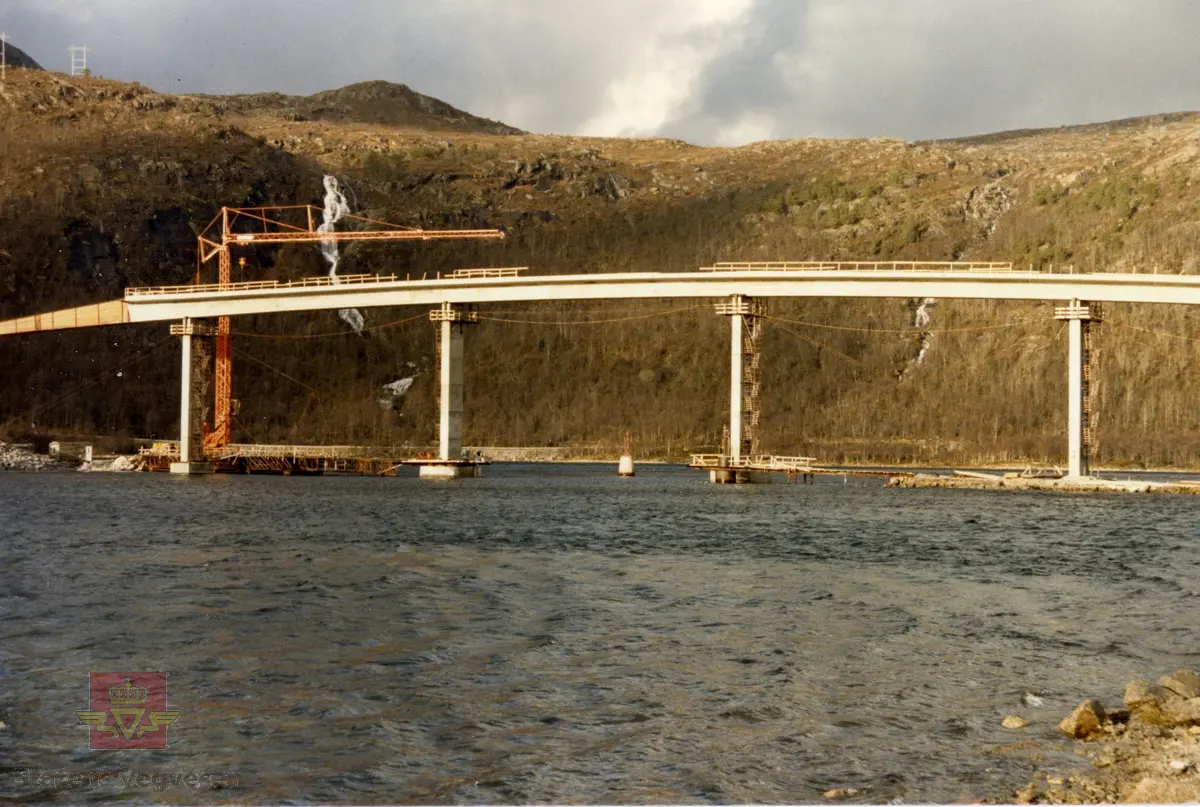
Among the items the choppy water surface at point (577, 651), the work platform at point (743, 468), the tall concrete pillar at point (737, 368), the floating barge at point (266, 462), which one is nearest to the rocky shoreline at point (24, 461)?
the floating barge at point (266, 462)

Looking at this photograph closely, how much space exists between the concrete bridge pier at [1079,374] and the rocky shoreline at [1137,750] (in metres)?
76.6

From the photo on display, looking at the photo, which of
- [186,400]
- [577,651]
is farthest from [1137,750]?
[186,400]

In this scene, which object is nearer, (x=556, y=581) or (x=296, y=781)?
(x=296, y=781)

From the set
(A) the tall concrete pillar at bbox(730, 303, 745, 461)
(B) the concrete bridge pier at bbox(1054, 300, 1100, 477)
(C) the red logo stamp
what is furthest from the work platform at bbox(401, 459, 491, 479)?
(C) the red logo stamp

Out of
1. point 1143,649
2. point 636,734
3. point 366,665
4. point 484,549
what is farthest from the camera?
point 484,549

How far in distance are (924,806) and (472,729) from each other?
7.32 metres

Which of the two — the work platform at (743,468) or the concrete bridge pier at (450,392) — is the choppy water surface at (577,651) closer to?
the work platform at (743,468)

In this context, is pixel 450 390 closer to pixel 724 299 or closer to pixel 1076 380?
pixel 724 299

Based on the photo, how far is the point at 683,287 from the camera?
108 metres

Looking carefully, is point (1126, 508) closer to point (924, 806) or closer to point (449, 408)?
point (449, 408)

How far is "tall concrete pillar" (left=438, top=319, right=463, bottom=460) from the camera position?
111375mm

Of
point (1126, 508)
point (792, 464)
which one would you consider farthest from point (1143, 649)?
point (792, 464)

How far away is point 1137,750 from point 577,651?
38.7 ft

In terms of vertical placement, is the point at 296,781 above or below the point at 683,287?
below
